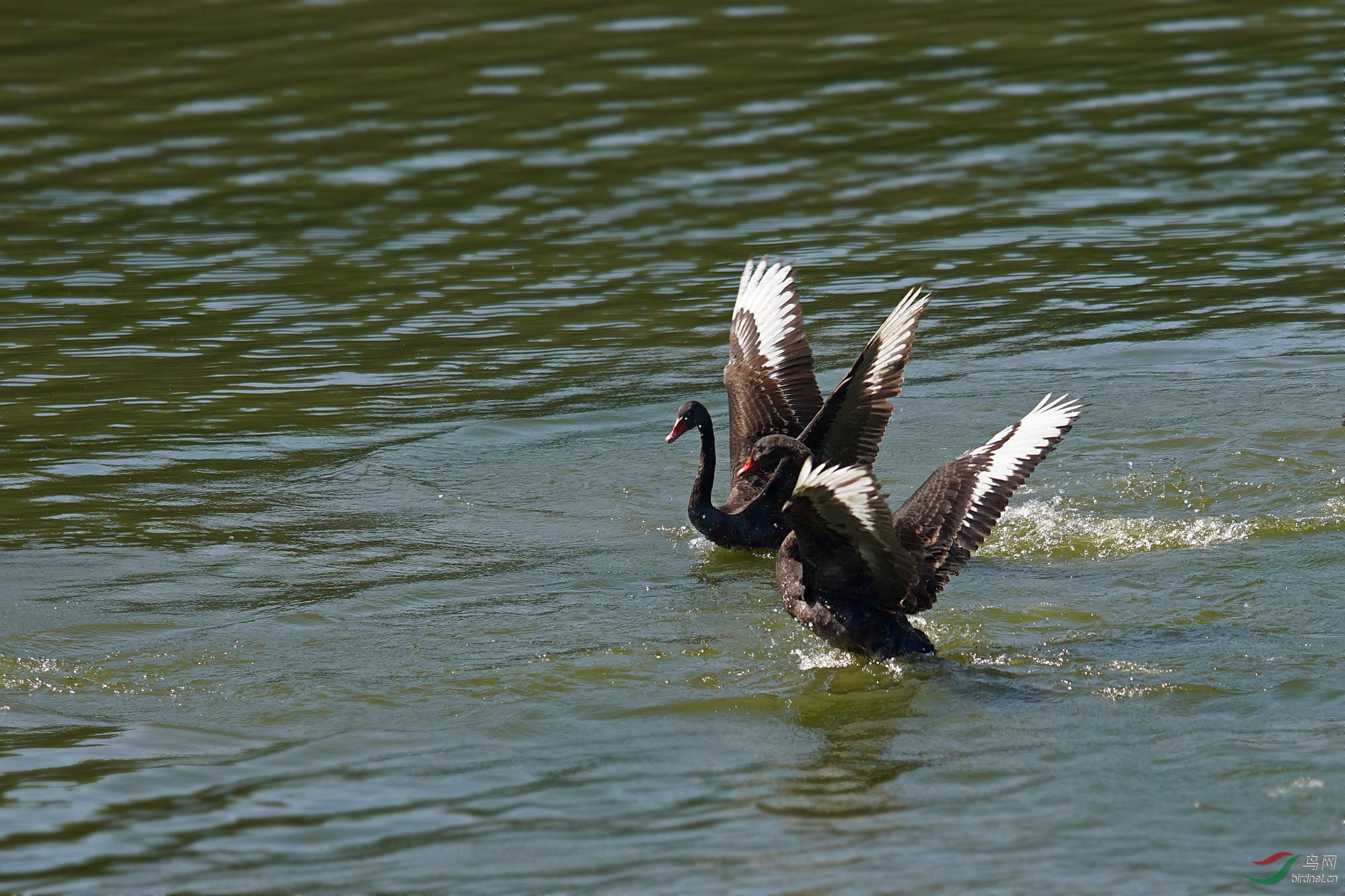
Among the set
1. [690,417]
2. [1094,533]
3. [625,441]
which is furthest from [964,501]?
[625,441]

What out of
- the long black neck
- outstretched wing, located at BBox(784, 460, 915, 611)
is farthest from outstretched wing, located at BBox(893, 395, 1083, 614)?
the long black neck

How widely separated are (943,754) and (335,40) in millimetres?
16584

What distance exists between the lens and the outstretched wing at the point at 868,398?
25.0 feet

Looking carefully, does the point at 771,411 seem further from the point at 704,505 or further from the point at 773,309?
the point at 704,505

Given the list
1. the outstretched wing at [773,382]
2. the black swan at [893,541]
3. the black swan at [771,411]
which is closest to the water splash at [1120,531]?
the black swan at [893,541]

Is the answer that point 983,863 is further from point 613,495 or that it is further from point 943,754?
point 613,495

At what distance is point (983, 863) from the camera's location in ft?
17.6

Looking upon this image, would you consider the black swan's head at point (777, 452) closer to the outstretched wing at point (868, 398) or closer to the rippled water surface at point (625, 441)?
the outstretched wing at point (868, 398)

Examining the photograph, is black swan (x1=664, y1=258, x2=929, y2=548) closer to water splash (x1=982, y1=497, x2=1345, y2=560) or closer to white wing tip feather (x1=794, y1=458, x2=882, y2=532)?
water splash (x1=982, y1=497, x2=1345, y2=560)

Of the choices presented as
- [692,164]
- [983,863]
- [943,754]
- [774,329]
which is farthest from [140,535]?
[692,164]

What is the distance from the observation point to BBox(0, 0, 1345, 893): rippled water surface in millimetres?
5879

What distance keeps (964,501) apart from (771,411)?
Answer: 2.17m

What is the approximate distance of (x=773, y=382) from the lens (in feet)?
31.7

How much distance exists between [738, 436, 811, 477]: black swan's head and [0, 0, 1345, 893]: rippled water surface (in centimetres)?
61
